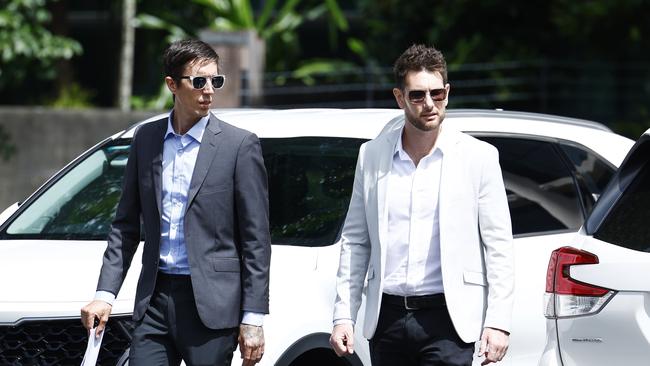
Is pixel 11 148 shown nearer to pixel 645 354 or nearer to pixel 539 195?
pixel 539 195

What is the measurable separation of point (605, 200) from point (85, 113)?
509 inches

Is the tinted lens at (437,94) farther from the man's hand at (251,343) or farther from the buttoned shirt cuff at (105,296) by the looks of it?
the buttoned shirt cuff at (105,296)

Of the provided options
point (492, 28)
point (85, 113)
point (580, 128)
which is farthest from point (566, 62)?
point (580, 128)

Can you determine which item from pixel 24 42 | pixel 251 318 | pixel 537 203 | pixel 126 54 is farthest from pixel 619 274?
pixel 126 54

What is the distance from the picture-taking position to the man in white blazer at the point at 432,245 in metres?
4.51

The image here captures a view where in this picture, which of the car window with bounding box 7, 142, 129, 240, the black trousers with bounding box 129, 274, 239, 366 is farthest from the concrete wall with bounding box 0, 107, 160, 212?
the black trousers with bounding box 129, 274, 239, 366

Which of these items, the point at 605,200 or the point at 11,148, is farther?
the point at 11,148

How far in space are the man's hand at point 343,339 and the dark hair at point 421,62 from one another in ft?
2.77

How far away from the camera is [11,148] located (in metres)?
16.8

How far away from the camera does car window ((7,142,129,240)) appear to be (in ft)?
20.7

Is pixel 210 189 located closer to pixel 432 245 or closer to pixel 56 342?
pixel 432 245

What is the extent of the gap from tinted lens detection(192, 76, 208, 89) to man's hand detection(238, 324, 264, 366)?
2.81ft

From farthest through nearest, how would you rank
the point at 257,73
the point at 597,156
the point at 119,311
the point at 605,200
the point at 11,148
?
the point at 11,148
the point at 257,73
the point at 597,156
the point at 119,311
the point at 605,200

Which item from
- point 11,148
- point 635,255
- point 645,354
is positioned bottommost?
point 11,148
